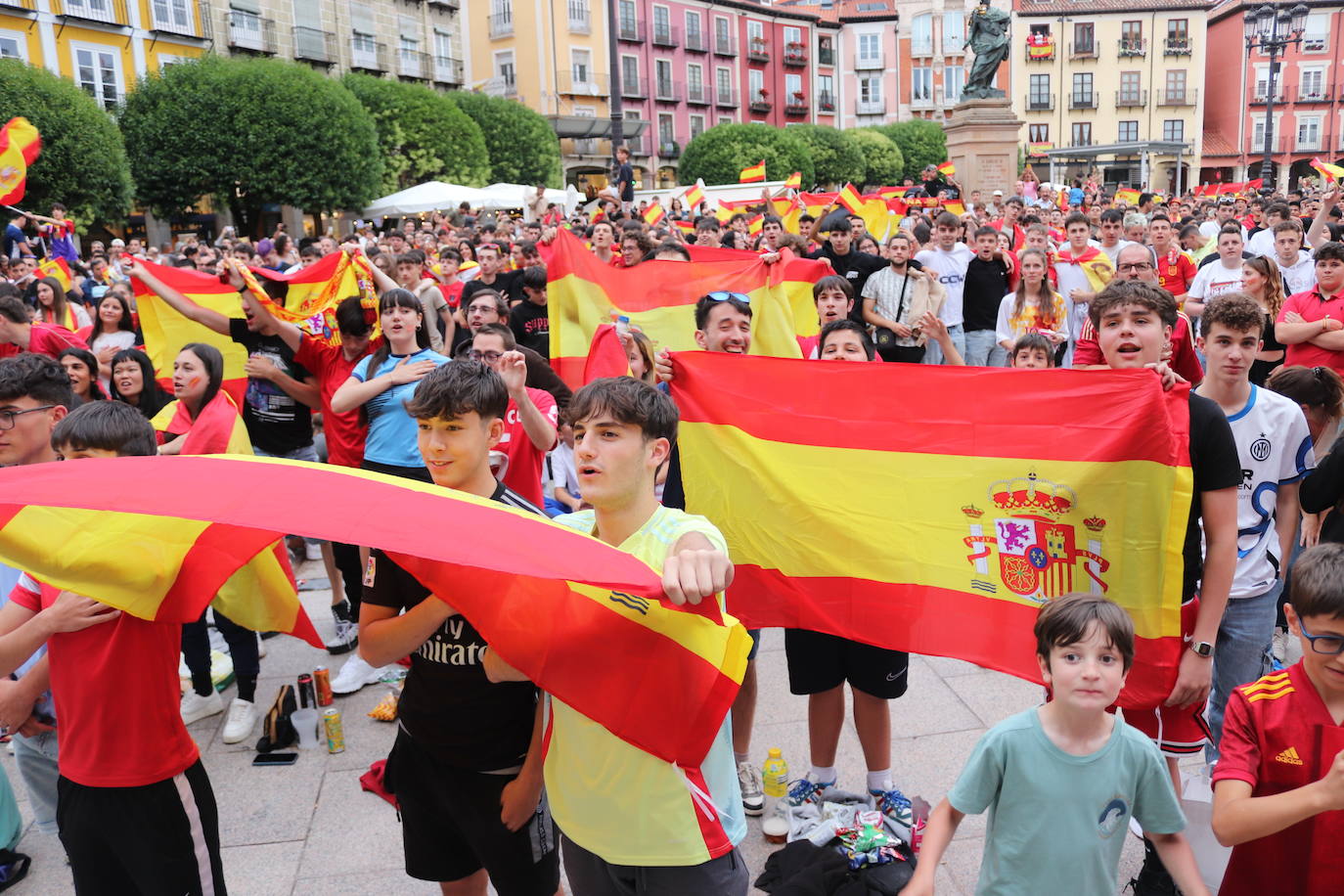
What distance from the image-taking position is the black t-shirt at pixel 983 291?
899 cm

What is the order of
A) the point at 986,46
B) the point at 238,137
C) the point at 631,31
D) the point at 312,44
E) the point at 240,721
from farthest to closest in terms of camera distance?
1. the point at 631,31
2. the point at 312,44
3. the point at 238,137
4. the point at 986,46
5. the point at 240,721

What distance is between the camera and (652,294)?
6809 millimetres

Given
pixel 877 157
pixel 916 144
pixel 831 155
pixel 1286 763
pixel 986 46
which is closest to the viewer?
pixel 1286 763

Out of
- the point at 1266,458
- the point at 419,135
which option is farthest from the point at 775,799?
the point at 419,135

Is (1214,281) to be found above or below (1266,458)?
above

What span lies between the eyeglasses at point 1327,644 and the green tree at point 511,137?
39.4 m

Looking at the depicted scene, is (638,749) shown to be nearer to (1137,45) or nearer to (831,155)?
(831,155)

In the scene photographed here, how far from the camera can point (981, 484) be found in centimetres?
353

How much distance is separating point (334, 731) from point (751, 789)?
6.39 feet

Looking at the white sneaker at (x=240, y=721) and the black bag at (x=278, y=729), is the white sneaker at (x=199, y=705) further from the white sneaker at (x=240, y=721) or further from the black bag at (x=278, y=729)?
the black bag at (x=278, y=729)

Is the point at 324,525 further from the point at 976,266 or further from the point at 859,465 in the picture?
the point at 976,266

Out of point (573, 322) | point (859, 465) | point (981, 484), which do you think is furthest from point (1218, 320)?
point (573, 322)

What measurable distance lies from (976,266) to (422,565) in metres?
7.64

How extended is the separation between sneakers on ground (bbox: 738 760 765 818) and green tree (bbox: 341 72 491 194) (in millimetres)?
32458
